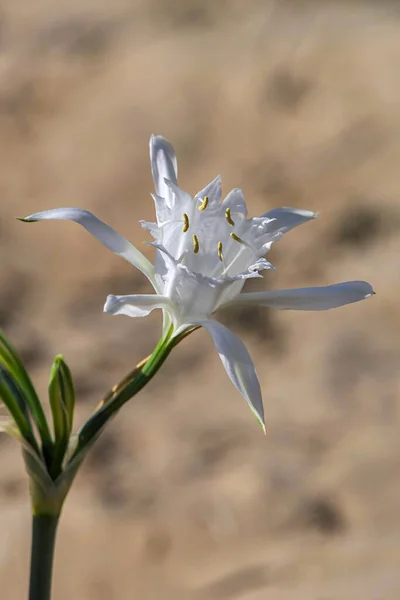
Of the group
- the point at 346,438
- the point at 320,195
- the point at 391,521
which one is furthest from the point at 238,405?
the point at 320,195

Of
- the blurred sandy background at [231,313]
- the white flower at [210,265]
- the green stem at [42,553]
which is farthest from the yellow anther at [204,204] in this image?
the blurred sandy background at [231,313]

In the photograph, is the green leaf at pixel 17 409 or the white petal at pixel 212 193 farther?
the white petal at pixel 212 193

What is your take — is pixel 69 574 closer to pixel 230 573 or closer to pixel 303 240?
pixel 230 573

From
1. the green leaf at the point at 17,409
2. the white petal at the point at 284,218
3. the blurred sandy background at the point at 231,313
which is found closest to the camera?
the green leaf at the point at 17,409

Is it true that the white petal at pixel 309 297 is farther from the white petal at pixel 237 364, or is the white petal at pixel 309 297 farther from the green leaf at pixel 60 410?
the green leaf at pixel 60 410

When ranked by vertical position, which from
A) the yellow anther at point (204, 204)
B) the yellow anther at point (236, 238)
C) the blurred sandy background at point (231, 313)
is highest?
the yellow anther at point (204, 204)

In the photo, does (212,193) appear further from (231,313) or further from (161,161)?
(231,313)
